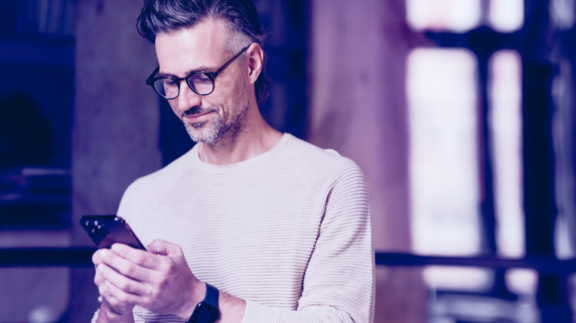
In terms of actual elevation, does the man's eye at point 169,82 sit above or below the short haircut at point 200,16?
below

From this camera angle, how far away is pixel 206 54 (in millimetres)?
1101

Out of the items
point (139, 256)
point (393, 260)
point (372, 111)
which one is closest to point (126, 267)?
point (139, 256)

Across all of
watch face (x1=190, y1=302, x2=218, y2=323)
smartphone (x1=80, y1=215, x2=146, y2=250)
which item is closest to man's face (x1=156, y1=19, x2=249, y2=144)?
smartphone (x1=80, y1=215, x2=146, y2=250)

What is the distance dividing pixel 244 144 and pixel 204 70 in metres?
0.26

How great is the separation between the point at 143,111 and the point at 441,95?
1.72m

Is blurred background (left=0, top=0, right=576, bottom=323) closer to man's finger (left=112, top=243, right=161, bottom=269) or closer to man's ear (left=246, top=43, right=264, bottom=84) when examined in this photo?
man's ear (left=246, top=43, right=264, bottom=84)

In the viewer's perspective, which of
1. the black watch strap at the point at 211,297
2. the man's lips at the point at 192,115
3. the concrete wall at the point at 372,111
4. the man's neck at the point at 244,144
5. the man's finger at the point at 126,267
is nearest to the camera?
the man's finger at the point at 126,267

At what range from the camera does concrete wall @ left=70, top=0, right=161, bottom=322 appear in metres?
2.03

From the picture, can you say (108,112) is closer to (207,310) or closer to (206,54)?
(206,54)

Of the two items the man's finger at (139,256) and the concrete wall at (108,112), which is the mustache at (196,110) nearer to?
the man's finger at (139,256)

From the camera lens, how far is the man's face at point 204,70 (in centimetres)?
110

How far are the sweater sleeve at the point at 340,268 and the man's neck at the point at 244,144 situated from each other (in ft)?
0.87

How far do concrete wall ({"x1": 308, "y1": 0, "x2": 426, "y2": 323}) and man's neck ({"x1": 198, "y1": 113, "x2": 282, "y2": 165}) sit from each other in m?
1.05

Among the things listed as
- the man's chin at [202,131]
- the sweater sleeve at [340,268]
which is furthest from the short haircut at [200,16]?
the sweater sleeve at [340,268]
